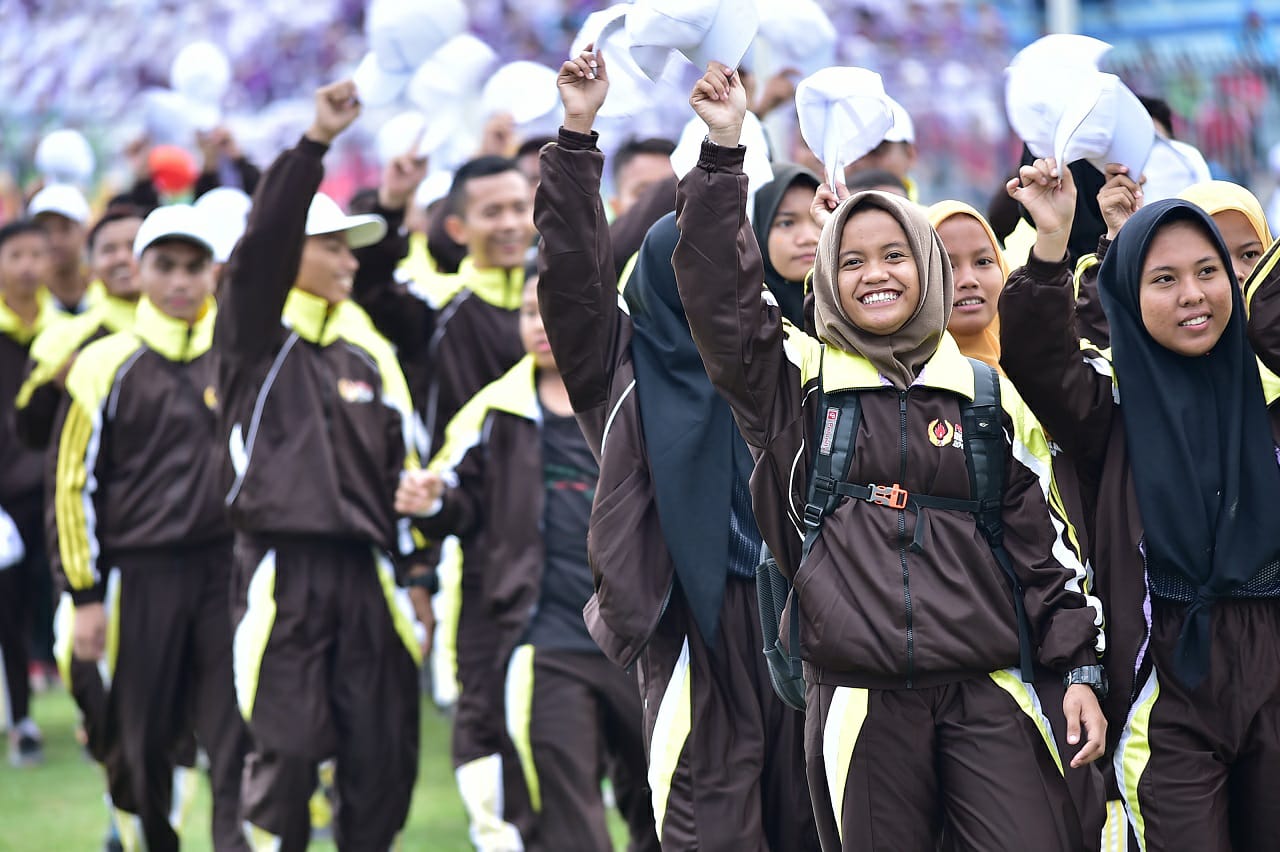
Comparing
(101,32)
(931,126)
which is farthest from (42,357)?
(101,32)

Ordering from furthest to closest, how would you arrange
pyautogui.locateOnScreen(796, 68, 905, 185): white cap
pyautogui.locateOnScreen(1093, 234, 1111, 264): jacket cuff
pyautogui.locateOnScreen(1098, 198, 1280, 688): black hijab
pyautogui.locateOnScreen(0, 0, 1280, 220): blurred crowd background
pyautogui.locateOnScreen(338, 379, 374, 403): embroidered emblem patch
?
pyautogui.locateOnScreen(0, 0, 1280, 220): blurred crowd background, pyautogui.locateOnScreen(338, 379, 374, 403): embroidered emblem patch, pyautogui.locateOnScreen(1093, 234, 1111, 264): jacket cuff, pyautogui.locateOnScreen(796, 68, 905, 185): white cap, pyautogui.locateOnScreen(1098, 198, 1280, 688): black hijab

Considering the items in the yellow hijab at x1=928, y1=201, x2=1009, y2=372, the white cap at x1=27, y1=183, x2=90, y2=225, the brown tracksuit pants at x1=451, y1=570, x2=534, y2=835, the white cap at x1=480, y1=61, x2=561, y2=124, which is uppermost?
the white cap at x1=480, y1=61, x2=561, y2=124

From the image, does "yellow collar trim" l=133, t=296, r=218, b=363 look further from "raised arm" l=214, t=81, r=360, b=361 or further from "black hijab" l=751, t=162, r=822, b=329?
"black hijab" l=751, t=162, r=822, b=329

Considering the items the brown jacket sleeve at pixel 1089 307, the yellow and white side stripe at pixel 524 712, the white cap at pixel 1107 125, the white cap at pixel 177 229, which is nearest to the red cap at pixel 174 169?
the white cap at pixel 177 229

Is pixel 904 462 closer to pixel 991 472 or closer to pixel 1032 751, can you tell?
pixel 991 472

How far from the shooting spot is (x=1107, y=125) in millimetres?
4688

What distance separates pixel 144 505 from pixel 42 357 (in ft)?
4.31

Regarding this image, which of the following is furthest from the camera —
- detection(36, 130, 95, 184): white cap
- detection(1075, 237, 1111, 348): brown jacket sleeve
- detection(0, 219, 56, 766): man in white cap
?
detection(36, 130, 95, 184): white cap

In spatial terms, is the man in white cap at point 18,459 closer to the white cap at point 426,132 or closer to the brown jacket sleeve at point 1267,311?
the white cap at point 426,132

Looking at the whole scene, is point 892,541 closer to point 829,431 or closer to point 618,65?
point 829,431

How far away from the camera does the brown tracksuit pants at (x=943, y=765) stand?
3.92m

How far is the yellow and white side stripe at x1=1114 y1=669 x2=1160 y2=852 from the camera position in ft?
13.7

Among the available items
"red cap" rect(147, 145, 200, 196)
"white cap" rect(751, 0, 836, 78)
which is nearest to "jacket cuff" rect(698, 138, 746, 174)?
"white cap" rect(751, 0, 836, 78)

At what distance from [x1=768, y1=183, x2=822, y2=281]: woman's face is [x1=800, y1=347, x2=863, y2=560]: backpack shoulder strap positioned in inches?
38.8
